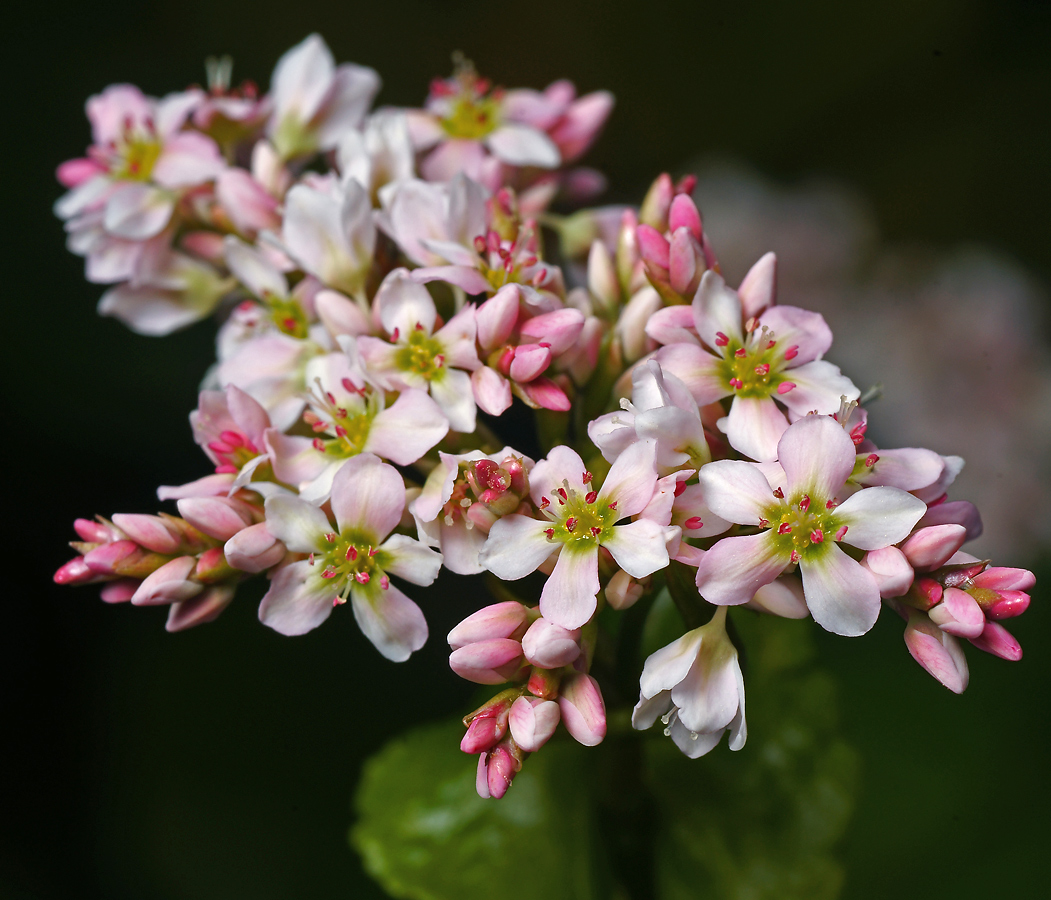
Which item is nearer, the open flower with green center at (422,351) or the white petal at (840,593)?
the white petal at (840,593)

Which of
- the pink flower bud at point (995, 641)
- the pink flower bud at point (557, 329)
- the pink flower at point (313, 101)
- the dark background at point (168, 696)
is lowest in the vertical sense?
the dark background at point (168, 696)

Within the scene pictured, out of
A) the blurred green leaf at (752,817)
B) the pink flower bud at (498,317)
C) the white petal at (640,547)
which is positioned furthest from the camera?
the blurred green leaf at (752,817)

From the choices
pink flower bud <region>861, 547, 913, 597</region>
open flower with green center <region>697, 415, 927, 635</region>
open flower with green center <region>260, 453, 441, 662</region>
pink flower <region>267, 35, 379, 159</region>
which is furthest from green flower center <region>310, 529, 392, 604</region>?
pink flower <region>267, 35, 379, 159</region>

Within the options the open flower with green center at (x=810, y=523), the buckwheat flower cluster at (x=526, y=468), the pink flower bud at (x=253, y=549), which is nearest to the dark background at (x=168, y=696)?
the buckwheat flower cluster at (x=526, y=468)

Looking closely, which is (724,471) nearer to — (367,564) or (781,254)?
(367,564)

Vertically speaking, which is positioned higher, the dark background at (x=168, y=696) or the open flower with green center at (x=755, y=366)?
the open flower with green center at (x=755, y=366)

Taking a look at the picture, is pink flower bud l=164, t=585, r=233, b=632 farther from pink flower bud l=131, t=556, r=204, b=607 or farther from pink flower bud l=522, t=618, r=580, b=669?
pink flower bud l=522, t=618, r=580, b=669

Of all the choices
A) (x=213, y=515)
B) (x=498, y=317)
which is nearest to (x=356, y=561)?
(x=213, y=515)

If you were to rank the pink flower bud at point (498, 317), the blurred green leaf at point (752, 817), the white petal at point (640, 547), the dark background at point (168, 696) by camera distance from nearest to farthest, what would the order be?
the white petal at point (640, 547) → the pink flower bud at point (498, 317) → the blurred green leaf at point (752, 817) → the dark background at point (168, 696)

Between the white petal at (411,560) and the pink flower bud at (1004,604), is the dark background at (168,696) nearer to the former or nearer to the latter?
the white petal at (411,560)
